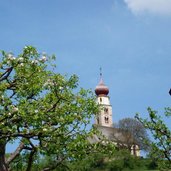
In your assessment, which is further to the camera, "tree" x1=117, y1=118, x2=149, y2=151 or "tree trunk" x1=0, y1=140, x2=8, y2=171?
"tree" x1=117, y1=118, x2=149, y2=151

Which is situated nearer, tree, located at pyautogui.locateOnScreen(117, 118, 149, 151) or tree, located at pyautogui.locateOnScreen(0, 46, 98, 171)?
tree, located at pyautogui.locateOnScreen(0, 46, 98, 171)

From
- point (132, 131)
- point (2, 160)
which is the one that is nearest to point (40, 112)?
point (2, 160)

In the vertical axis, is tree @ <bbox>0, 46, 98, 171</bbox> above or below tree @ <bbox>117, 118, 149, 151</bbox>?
below

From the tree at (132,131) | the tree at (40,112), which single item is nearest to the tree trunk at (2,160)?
the tree at (40,112)

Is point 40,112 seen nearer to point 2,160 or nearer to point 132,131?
point 2,160

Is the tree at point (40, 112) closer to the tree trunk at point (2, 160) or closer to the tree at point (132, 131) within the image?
the tree trunk at point (2, 160)

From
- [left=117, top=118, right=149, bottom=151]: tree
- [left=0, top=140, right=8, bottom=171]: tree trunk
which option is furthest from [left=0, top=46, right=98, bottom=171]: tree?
[left=117, top=118, right=149, bottom=151]: tree

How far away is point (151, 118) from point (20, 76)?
34.3ft

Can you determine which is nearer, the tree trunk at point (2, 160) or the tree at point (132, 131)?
the tree trunk at point (2, 160)

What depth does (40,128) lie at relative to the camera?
1101 inches

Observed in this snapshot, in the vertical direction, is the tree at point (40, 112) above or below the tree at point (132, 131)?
below

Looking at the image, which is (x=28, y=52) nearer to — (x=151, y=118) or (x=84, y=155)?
(x=84, y=155)

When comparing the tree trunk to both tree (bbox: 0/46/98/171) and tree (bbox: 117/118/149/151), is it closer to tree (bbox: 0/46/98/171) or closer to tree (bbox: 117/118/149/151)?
tree (bbox: 0/46/98/171)

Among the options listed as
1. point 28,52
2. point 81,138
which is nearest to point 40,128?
point 81,138
